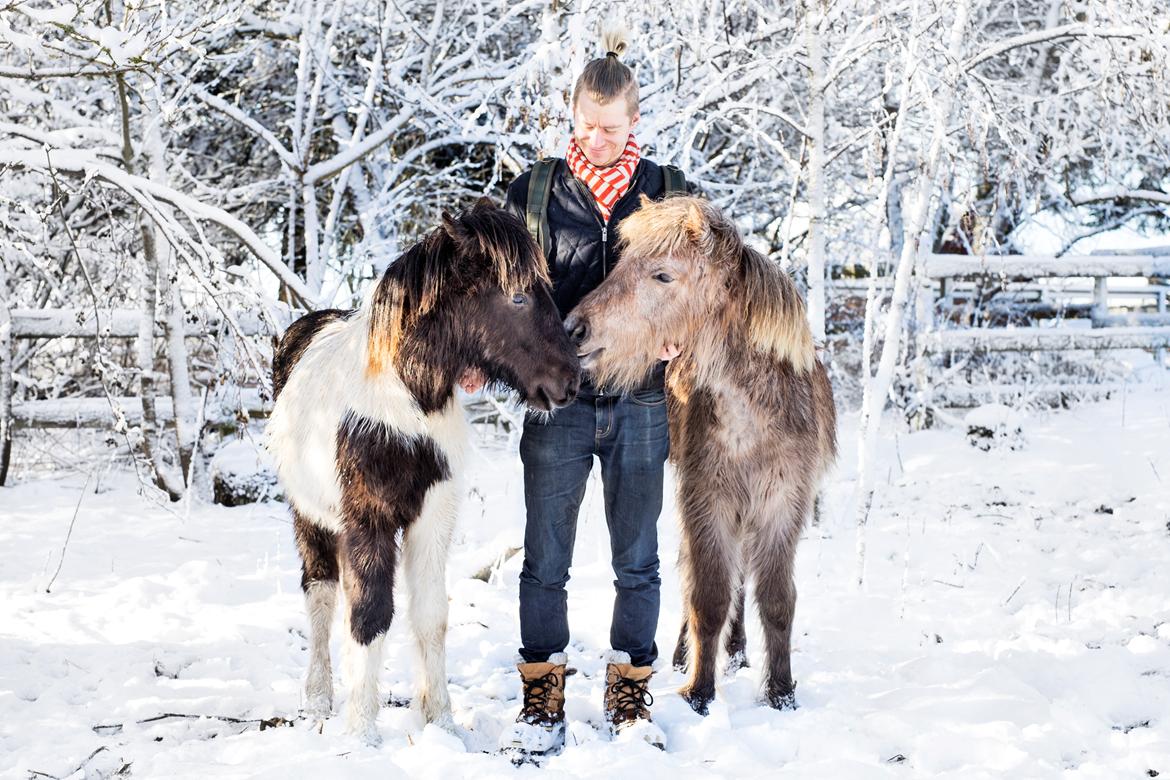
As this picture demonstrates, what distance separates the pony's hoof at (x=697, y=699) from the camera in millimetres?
3264

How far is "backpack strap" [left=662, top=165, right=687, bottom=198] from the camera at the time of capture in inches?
127

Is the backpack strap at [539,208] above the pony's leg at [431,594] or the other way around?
above

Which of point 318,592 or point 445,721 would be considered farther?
point 318,592

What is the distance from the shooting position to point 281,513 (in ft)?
21.9

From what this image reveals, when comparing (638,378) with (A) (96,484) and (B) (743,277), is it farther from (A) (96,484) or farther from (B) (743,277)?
(A) (96,484)

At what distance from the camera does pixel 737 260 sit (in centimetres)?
323

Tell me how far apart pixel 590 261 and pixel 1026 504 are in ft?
15.0

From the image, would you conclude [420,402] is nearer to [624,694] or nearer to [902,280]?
[624,694]

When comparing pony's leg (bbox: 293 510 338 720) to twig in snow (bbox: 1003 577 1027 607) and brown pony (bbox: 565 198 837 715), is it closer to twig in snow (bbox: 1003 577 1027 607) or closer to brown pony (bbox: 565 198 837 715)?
brown pony (bbox: 565 198 837 715)

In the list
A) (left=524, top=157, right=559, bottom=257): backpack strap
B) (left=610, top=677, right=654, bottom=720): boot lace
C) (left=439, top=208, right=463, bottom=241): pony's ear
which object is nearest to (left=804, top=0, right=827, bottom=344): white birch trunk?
(left=524, top=157, right=559, bottom=257): backpack strap

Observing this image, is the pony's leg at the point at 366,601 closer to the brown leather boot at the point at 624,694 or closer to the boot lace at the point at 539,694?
the boot lace at the point at 539,694

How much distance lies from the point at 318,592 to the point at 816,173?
163 inches

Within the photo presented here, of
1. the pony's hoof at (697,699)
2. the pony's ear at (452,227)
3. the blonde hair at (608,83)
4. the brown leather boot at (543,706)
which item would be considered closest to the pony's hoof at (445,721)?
the brown leather boot at (543,706)

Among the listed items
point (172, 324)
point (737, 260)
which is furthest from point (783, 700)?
point (172, 324)
